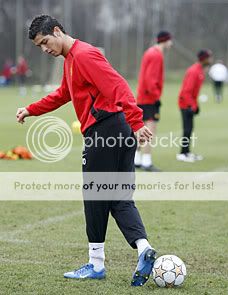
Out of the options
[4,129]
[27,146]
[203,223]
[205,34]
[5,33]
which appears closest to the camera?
[203,223]

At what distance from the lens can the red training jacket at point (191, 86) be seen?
13070mm

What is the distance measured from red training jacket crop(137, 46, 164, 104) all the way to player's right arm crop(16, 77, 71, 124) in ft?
19.4

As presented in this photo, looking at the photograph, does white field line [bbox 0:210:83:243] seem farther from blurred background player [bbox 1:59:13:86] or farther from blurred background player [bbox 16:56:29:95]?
blurred background player [bbox 1:59:13:86]

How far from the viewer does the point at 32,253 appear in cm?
635

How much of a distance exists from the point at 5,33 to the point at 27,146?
29.0 meters

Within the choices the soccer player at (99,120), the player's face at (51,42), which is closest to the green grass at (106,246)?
the soccer player at (99,120)

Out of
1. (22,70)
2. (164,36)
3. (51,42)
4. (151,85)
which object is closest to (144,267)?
Result: (51,42)

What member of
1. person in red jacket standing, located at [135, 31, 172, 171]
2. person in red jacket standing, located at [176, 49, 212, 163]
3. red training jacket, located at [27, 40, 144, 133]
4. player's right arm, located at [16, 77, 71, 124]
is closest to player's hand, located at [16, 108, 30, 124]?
player's right arm, located at [16, 77, 71, 124]

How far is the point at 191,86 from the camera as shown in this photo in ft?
42.9

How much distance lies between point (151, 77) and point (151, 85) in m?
0.14

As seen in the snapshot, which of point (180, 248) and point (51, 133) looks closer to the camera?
point (180, 248)

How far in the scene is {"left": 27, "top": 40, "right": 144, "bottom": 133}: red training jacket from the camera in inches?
202

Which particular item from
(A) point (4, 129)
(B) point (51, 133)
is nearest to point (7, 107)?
(A) point (4, 129)

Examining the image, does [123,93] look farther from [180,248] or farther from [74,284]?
[180,248]
